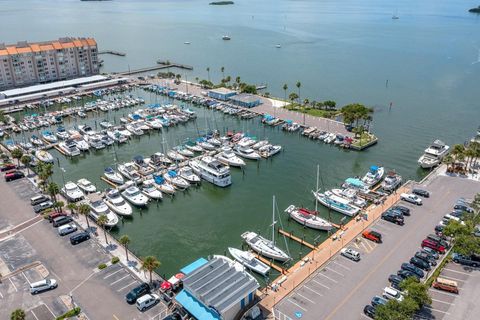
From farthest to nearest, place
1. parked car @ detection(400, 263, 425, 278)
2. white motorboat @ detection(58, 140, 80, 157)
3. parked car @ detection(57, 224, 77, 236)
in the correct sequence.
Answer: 1. white motorboat @ detection(58, 140, 80, 157)
2. parked car @ detection(57, 224, 77, 236)
3. parked car @ detection(400, 263, 425, 278)

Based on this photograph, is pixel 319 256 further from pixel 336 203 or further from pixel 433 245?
pixel 433 245

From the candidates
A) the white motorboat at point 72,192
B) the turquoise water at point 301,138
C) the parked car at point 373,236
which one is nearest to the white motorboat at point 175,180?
the turquoise water at point 301,138

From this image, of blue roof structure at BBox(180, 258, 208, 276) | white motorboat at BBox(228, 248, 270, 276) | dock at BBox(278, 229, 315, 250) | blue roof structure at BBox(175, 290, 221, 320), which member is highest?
blue roof structure at BBox(180, 258, 208, 276)

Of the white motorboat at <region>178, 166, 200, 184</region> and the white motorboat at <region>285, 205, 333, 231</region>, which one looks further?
the white motorboat at <region>178, 166, 200, 184</region>

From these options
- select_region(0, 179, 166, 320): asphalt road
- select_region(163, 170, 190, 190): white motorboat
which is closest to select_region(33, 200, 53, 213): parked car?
select_region(0, 179, 166, 320): asphalt road

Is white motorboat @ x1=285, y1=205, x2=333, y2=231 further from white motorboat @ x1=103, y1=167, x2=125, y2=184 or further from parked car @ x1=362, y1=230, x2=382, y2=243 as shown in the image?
white motorboat @ x1=103, y1=167, x2=125, y2=184

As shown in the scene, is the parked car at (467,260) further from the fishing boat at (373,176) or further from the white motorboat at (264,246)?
the fishing boat at (373,176)

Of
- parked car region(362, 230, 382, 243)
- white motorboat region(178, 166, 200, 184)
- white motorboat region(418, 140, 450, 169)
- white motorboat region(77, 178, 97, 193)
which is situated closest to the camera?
parked car region(362, 230, 382, 243)
